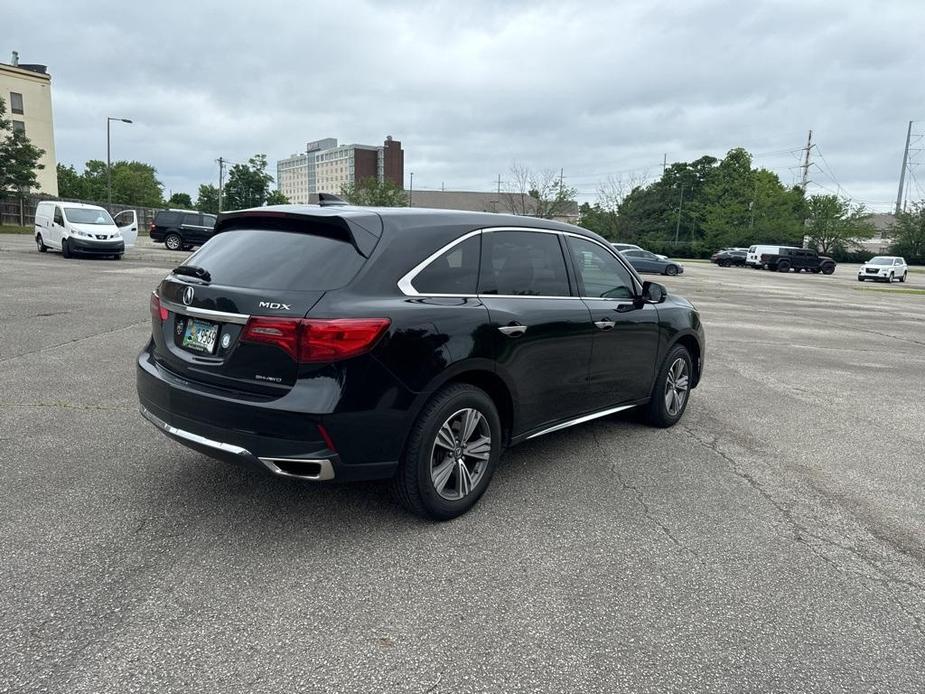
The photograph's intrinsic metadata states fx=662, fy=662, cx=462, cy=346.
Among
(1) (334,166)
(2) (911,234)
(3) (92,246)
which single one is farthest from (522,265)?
(1) (334,166)

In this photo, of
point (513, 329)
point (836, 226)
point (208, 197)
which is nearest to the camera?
point (513, 329)

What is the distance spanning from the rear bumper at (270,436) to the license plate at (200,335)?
219 millimetres

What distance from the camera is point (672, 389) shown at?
572 centimetres

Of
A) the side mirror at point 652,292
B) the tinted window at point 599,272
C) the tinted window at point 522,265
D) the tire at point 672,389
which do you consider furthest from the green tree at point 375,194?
the tinted window at point 522,265

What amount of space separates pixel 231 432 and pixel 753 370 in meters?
7.48

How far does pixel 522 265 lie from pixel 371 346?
4.66 feet

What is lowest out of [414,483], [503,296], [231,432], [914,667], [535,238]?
[914,667]

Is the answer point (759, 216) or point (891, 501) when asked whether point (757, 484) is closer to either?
point (891, 501)

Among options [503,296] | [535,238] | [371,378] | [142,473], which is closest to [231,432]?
[371,378]

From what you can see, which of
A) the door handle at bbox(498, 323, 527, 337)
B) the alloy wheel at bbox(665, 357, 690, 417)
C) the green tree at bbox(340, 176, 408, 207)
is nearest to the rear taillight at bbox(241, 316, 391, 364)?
the door handle at bbox(498, 323, 527, 337)

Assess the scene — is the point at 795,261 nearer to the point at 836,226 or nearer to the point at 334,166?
the point at 836,226

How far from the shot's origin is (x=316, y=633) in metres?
2.64

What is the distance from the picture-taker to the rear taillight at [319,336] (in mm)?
3104

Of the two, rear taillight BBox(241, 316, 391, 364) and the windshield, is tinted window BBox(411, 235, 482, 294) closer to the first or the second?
rear taillight BBox(241, 316, 391, 364)
